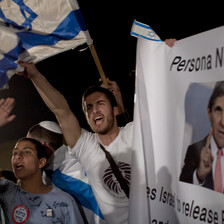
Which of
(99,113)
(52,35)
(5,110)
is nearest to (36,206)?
(5,110)

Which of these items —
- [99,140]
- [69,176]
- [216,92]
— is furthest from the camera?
[69,176]

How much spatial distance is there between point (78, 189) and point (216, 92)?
4.74ft

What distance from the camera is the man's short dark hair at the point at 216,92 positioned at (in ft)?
5.60

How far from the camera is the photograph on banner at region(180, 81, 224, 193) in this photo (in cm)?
172

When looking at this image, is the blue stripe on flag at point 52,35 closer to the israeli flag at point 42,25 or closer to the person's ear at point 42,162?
the israeli flag at point 42,25

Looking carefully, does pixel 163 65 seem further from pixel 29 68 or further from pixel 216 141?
pixel 29 68

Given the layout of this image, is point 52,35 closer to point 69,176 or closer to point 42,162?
point 42,162

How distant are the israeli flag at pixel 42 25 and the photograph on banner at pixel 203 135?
3.71ft

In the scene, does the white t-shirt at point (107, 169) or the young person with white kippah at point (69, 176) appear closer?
the white t-shirt at point (107, 169)

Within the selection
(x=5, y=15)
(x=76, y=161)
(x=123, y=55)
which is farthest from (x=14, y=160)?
(x=123, y=55)

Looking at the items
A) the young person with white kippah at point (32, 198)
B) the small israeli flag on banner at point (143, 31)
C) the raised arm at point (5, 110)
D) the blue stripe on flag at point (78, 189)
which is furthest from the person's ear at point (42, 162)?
the small israeli flag on banner at point (143, 31)

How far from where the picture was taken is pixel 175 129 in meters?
1.93

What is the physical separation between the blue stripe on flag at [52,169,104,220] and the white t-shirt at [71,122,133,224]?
8.7 inches

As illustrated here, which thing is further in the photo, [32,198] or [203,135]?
[32,198]
